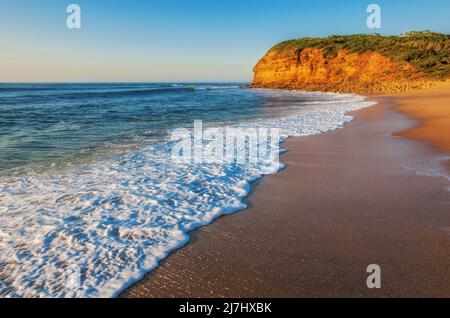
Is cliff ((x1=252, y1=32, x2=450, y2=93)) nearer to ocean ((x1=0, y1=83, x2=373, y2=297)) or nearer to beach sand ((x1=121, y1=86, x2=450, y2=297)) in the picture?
beach sand ((x1=121, y1=86, x2=450, y2=297))

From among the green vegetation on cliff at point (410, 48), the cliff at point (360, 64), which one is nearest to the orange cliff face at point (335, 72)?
the cliff at point (360, 64)

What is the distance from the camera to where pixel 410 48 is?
52.9m

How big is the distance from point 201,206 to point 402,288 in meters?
2.73

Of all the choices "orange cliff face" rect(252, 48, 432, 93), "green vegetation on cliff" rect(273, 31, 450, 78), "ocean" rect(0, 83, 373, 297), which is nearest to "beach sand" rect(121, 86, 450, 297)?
"ocean" rect(0, 83, 373, 297)

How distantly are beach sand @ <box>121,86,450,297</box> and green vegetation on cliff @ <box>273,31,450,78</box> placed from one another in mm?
47066

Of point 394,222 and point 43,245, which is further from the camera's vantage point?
point 394,222

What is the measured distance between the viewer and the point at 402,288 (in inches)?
107

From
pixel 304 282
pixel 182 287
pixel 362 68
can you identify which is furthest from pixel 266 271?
pixel 362 68

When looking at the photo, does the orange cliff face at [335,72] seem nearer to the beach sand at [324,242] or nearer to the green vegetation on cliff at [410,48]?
the green vegetation on cliff at [410,48]

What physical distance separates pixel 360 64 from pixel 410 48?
26.8 ft

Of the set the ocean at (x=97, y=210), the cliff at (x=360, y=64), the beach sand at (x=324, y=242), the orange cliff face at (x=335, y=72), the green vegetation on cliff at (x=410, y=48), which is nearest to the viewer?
the beach sand at (x=324, y=242)

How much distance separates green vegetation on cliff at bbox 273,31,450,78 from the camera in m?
46.5

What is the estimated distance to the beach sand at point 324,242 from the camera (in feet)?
9.18
